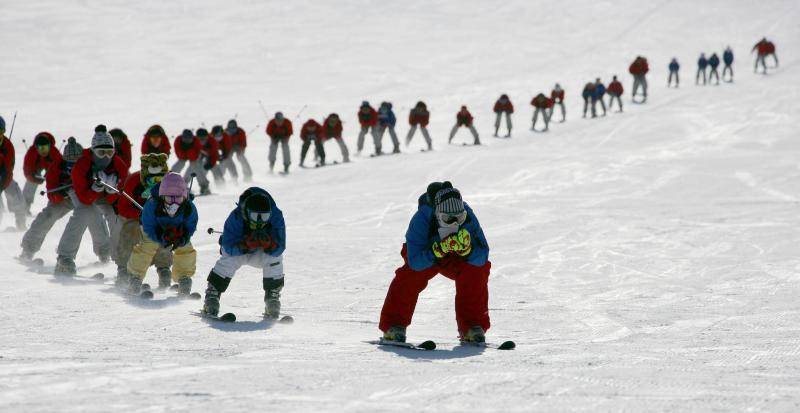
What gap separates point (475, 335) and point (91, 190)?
5162 millimetres

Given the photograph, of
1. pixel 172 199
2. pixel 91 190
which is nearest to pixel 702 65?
pixel 91 190

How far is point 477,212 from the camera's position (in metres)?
17.2

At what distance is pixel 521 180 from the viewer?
2075 centimetres

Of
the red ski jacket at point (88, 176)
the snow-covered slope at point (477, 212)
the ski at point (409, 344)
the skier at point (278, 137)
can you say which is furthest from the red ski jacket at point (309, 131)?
the ski at point (409, 344)

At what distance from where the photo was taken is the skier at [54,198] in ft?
38.7

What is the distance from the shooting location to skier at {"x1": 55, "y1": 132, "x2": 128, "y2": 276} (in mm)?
10827

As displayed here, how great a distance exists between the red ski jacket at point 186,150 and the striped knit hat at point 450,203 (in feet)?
40.1

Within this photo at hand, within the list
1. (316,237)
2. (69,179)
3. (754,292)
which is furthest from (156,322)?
(316,237)

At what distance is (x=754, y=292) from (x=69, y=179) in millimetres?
7284

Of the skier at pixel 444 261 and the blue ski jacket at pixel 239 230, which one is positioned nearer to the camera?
the skier at pixel 444 261

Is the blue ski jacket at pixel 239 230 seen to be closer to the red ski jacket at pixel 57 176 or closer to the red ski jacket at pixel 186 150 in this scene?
the red ski jacket at pixel 57 176

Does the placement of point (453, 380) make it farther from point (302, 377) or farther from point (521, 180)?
point (521, 180)

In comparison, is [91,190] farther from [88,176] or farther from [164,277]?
[164,277]

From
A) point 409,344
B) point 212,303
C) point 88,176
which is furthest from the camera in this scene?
point 88,176
